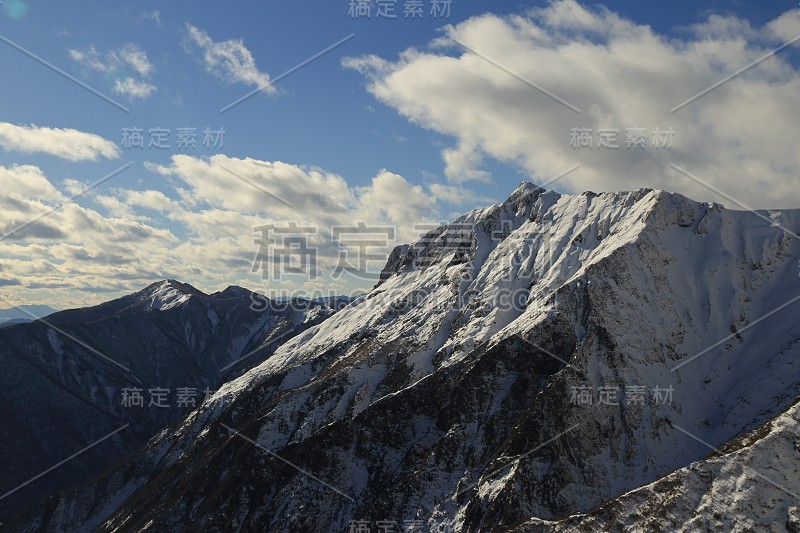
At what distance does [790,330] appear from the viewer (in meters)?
111

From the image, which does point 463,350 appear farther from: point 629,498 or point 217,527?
point 217,527

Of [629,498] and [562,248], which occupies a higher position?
[562,248]

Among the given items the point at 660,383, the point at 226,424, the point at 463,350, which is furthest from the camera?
the point at 226,424

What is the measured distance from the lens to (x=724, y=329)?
121 metres

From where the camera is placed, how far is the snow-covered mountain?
321 ft

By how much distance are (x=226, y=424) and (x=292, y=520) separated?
71918mm

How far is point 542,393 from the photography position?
107 metres

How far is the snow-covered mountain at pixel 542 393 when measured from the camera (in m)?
97.8

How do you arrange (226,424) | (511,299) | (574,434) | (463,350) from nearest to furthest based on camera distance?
(574,434) < (463,350) < (511,299) < (226,424)

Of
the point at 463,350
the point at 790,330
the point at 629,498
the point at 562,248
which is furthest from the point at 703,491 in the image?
the point at 562,248

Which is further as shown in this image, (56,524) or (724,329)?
(56,524)

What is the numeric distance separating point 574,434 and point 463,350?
3824 cm

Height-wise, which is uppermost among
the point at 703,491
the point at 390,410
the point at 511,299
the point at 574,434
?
the point at 511,299

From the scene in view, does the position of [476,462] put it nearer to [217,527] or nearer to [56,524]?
[217,527]
